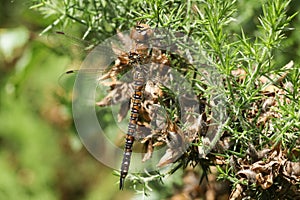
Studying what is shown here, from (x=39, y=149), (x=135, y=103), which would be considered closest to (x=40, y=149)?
(x=39, y=149)

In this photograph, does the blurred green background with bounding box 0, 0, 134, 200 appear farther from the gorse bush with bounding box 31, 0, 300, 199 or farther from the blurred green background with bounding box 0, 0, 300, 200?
the gorse bush with bounding box 31, 0, 300, 199

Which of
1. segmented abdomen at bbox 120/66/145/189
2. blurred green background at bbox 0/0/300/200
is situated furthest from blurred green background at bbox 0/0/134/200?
segmented abdomen at bbox 120/66/145/189

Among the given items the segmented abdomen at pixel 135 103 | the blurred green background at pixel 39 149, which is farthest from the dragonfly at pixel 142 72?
the blurred green background at pixel 39 149

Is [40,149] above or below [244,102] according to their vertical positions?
below

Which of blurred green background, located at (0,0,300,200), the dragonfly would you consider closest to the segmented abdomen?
the dragonfly

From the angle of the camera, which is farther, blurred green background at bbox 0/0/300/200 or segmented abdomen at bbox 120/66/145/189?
blurred green background at bbox 0/0/300/200

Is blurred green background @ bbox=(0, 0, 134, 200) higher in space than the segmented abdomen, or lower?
lower

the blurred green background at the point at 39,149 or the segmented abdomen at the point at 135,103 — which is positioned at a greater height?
the segmented abdomen at the point at 135,103

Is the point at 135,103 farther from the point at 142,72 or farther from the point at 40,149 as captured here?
the point at 40,149

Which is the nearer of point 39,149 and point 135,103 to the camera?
point 135,103

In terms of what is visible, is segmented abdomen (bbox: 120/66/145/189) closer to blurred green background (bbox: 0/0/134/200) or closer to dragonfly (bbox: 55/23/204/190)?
dragonfly (bbox: 55/23/204/190)

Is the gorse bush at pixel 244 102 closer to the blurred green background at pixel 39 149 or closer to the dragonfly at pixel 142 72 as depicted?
the dragonfly at pixel 142 72

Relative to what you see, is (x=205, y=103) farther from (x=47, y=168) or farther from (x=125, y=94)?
(x=47, y=168)
